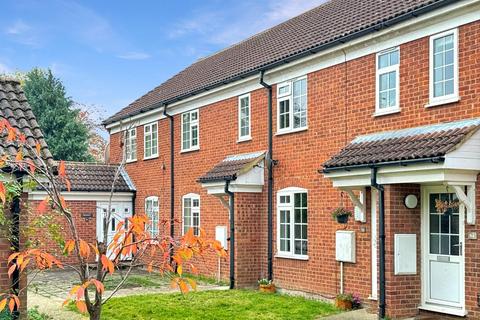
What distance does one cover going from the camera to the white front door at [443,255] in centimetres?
1148

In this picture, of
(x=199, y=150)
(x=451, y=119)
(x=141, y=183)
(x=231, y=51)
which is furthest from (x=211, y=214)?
(x=451, y=119)

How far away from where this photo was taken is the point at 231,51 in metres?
25.1

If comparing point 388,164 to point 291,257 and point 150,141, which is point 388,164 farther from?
point 150,141

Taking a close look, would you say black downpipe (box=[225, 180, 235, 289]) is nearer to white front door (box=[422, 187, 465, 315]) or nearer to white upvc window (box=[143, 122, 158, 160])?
white front door (box=[422, 187, 465, 315])

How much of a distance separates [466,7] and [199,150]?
11.3 metres

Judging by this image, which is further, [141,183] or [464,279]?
[141,183]

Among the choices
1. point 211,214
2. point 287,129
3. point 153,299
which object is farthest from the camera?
point 211,214

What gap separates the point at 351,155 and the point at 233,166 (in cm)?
530

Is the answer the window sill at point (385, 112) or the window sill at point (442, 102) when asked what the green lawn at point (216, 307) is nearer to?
the window sill at point (385, 112)

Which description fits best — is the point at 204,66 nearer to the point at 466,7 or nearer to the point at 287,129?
the point at 287,129

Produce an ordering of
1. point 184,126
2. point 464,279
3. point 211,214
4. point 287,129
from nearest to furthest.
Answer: point 464,279
point 287,129
point 211,214
point 184,126

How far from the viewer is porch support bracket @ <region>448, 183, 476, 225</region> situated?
35.9 feet

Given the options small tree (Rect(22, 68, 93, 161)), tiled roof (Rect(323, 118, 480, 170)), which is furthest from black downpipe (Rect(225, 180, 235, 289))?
small tree (Rect(22, 68, 93, 161))

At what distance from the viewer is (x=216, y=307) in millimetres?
13984
